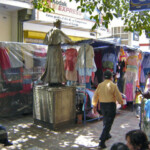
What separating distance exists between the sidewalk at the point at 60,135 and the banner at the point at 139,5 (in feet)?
10.7

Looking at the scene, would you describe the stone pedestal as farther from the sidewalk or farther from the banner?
the banner

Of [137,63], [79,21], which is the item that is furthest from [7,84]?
[79,21]

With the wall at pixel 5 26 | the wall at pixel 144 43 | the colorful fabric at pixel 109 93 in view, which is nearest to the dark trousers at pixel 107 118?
the colorful fabric at pixel 109 93

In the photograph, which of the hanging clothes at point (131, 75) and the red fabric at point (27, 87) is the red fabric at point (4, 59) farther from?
the hanging clothes at point (131, 75)

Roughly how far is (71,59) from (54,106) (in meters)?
1.85

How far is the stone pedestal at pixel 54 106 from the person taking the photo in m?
5.95

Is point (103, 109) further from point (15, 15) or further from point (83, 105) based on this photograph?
point (15, 15)

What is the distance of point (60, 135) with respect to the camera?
561 cm

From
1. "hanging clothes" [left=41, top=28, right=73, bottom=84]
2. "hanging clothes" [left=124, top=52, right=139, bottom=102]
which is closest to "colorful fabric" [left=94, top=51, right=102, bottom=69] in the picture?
"hanging clothes" [left=124, top=52, right=139, bottom=102]

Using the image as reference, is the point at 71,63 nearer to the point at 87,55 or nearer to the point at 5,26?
the point at 87,55

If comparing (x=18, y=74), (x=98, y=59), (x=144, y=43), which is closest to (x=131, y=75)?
(x=98, y=59)

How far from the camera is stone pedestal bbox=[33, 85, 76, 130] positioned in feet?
19.5

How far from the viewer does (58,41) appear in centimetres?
602

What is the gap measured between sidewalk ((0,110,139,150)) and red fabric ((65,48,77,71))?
74.4 inches
